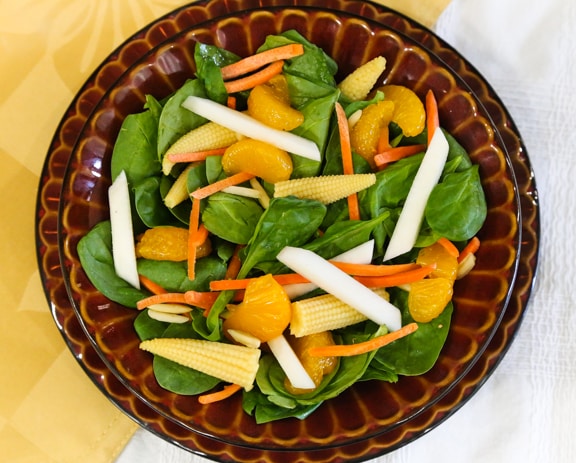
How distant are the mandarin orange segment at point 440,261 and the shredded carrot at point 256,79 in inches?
19.2

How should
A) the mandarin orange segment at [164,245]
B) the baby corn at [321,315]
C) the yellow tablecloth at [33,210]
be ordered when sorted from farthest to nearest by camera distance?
the yellow tablecloth at [33,210]
the mandarin orange segment at [164,245]
the baby corn at [321,315]

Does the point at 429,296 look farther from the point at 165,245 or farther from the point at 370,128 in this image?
the point at 165,245

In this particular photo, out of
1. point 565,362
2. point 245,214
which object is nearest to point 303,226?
point 245,214

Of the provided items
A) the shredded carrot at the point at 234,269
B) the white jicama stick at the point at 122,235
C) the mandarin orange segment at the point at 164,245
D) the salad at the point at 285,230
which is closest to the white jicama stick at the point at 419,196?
the salad at the point at 285,230

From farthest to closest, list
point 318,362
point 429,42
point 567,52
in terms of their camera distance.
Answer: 1. point 567,52
2. point 429,42
3. point 318,362

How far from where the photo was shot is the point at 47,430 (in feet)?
4.38

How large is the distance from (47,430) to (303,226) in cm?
80

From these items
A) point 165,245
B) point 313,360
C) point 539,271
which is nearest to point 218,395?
point 313,360

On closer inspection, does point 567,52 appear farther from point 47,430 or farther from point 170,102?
point 47,430

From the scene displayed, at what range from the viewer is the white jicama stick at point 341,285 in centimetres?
109

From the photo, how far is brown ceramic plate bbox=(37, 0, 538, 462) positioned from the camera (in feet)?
3.67

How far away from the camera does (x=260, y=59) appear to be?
3.85ft

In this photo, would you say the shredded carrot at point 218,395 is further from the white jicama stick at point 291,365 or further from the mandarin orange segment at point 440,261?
the mandarin orange segment at point 440,261

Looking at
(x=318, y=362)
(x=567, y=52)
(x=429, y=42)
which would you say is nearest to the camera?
(x=318, y=362)
